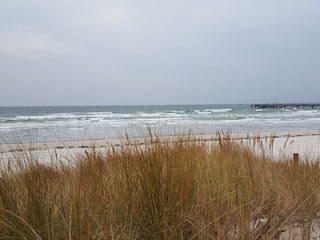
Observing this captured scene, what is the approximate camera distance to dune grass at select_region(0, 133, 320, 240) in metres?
2.04

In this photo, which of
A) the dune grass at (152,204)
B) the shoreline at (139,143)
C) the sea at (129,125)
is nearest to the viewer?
the dune grass at (152,204)

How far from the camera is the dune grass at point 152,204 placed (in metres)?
2.04

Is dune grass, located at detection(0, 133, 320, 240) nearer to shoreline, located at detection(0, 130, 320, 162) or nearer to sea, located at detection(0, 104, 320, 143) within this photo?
shoreline, located at detection(0, 130, 320, 162)

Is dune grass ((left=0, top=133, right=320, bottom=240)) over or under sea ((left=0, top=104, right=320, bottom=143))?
over

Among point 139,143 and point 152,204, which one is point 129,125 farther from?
point 152,204

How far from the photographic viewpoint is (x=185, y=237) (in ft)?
7.91

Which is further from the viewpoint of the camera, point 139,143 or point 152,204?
point 139,143

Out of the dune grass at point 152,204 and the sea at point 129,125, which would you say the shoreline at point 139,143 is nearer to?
the sea at point 129,125

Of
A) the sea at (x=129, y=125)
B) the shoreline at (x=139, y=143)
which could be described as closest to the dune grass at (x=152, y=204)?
the shoreline at (x=139, y=143)

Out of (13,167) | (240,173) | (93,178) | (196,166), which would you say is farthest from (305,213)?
(13,167)

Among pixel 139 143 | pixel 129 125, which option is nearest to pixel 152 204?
pixel 139 143

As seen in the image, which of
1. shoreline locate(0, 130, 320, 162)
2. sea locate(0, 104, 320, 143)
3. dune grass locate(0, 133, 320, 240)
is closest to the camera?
dune grass locate(0, 133, 320, 240)

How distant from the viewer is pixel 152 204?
226 centimetres

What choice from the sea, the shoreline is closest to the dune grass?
the shoreline
